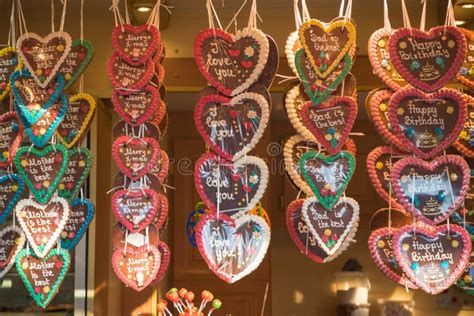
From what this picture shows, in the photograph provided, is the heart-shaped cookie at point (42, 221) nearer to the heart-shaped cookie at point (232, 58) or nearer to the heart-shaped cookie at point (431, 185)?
the heart-shaped cookie at point (232, 58)

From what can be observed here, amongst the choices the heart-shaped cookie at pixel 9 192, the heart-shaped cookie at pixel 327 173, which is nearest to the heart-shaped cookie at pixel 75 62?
the heart-shaped cookie at pixel 9 192

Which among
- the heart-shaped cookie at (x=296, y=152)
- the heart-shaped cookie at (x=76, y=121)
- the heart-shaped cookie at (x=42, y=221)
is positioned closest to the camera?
the heart-shaped cookie at (x=296, y=152)

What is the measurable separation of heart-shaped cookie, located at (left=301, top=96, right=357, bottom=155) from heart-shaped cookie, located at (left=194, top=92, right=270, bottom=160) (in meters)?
0.13

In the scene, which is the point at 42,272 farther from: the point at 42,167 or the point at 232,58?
the point at 232,58

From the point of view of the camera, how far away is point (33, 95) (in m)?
2.61

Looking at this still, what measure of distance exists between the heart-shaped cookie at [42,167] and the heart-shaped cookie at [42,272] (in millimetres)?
183

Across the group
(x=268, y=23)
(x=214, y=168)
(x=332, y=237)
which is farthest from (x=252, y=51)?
(x=268, y=23)

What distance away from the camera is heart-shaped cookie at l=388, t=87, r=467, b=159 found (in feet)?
7.70

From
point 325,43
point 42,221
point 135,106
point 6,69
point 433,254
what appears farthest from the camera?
point 6,69

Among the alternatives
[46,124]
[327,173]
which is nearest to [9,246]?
[46,124]

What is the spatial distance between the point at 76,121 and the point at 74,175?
0.19 metres

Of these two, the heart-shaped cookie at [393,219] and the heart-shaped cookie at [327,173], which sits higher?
the heart-shaped cookie at [327,173]

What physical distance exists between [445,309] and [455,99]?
213 cm

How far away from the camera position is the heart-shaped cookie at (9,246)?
2551 millimetres
